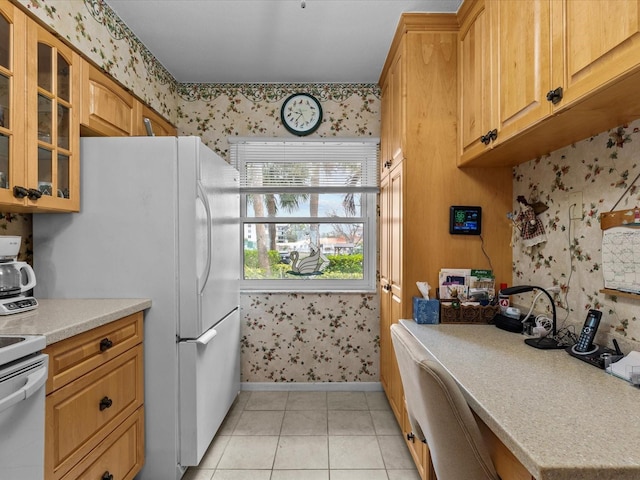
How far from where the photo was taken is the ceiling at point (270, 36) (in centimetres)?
197

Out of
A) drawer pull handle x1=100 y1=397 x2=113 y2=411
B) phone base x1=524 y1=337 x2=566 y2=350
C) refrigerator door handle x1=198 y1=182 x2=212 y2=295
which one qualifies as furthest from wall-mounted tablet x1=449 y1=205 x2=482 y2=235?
drawer pull handle x1=100 y1=397 x2=113 y2=411

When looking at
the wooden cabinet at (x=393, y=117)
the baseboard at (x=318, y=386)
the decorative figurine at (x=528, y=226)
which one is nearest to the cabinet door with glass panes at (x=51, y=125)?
the wooden cabinet at (x=393, y=117)

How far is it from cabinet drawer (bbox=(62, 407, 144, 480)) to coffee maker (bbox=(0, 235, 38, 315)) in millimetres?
665

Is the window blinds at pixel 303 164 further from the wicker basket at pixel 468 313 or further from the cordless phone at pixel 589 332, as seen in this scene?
the cordless phone at pixel 589 332

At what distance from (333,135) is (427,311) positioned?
1705 millimetres

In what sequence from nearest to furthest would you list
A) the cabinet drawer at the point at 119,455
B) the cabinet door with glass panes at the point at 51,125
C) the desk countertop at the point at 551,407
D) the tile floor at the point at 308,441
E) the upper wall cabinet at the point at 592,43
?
1. the desk countertop at the point at 551,407
2. the upper wall cabinet at the point at 592,43
3. the cabinet drawer at the point at 119,455
4. the cabinet door with glass panes at the point at 51,125
5. the tile floor at the point at 308,441

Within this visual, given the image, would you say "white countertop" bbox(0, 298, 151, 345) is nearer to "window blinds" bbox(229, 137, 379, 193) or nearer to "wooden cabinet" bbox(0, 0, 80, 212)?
"wooden cabinet" bbox(0, 0, 80, 212)

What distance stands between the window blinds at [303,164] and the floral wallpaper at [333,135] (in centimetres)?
11

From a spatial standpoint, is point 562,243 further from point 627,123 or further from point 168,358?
point 168,358

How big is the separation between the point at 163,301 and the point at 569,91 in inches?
74.6

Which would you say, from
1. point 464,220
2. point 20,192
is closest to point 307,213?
point 464,220

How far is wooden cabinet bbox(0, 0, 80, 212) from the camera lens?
4.55 feet

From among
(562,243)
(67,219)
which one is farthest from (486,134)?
(67,219)

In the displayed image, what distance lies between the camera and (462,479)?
969 mm
